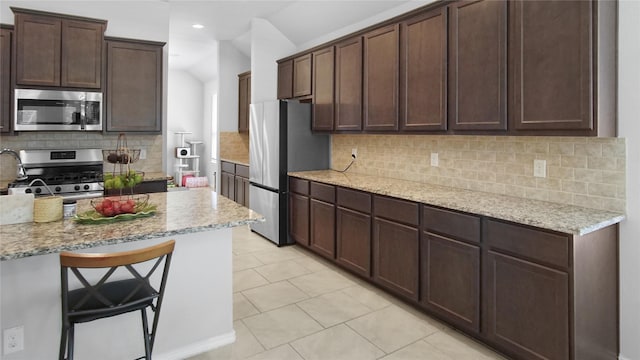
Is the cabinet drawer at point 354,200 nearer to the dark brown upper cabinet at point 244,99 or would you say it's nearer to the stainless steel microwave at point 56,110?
the stainless steel microwave at point 56,110

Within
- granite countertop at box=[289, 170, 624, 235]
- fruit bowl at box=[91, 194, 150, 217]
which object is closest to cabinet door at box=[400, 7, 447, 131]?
granite countertop at box=[289, 170, 624, 235]

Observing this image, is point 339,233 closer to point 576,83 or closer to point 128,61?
point 576,83

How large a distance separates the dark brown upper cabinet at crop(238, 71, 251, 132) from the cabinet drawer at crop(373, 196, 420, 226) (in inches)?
165

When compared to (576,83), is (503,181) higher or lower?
lower

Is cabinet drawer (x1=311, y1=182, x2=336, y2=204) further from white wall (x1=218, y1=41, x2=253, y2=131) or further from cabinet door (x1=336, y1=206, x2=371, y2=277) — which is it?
white wall (x1=218, y1=41, x2=253, y2=131)

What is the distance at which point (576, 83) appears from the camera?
6.95ft

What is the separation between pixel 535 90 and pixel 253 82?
3.97m

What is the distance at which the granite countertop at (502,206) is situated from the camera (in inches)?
79.7

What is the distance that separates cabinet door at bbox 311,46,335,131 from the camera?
4336mm

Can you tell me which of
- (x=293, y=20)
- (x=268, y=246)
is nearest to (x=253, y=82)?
(x=293, y=20)

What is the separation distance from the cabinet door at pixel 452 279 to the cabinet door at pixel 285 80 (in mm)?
3114

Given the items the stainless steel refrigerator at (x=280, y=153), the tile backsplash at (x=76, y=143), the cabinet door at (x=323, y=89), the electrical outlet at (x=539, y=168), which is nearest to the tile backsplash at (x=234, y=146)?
the stainless steel refrigerator at (x=280, y=153)

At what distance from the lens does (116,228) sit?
1933 mm

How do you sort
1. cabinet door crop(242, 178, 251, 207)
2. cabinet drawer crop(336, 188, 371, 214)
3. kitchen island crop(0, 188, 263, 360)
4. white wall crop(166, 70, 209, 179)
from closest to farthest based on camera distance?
kitchen island crop(0, 188, 263, 360) → cabinet drawer crop(336, 188, 371, 214) → cabinet door crop(242, 178, 251, 207) → white wall crop(166, 70, 209, 179)
